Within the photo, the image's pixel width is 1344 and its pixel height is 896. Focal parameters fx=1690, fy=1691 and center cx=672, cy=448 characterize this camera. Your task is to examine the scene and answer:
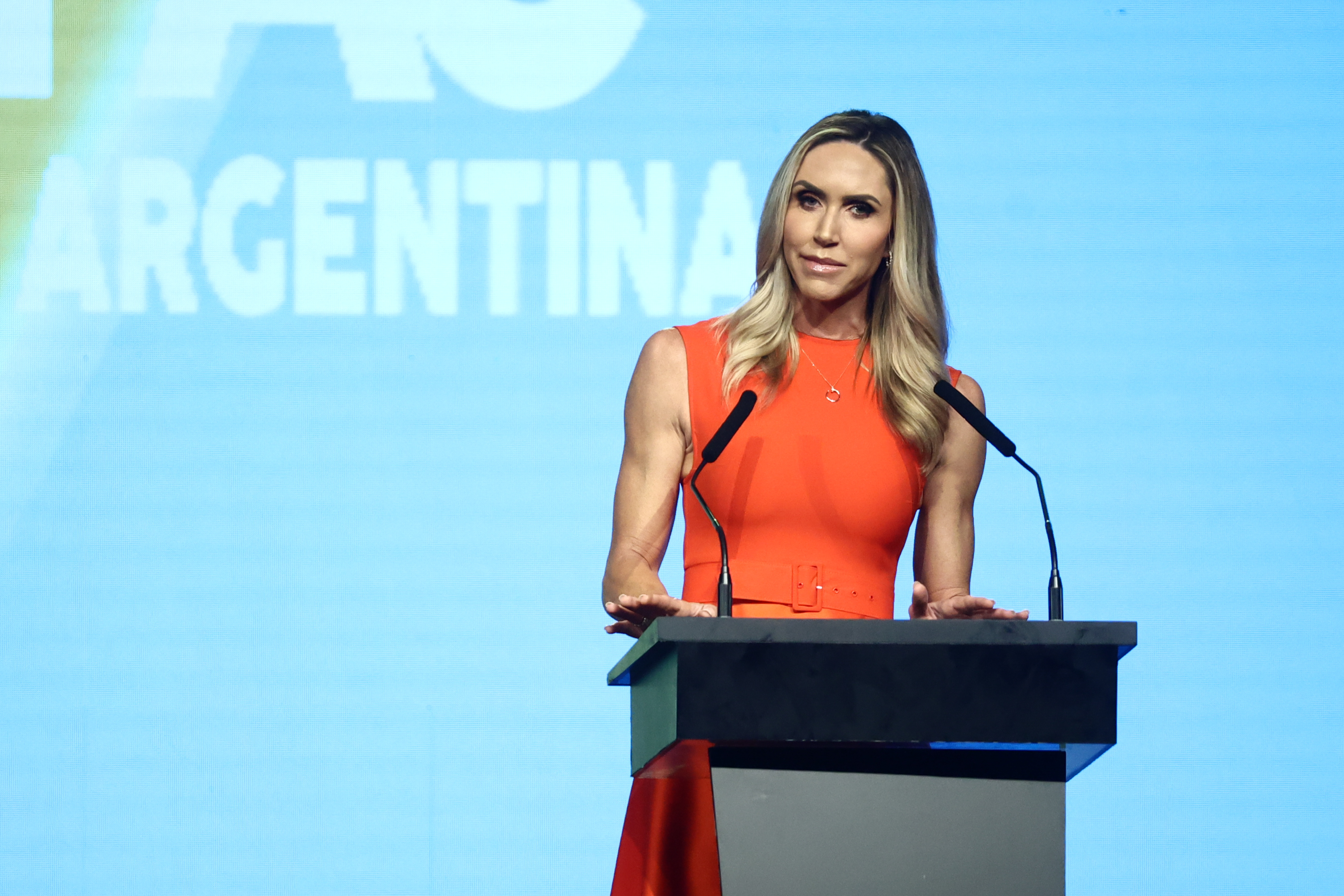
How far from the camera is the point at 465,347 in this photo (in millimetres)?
3119

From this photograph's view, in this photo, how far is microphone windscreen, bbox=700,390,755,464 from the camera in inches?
66.9

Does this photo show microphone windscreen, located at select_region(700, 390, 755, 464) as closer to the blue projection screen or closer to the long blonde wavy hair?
the long blonde wavy hair

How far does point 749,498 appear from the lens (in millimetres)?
2062

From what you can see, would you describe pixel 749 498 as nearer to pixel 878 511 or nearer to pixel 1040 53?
pixel 878 511

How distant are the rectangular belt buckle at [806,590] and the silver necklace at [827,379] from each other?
0.78 feet

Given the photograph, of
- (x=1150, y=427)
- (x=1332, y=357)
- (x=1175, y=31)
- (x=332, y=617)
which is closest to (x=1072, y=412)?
(x=1150, y=427)

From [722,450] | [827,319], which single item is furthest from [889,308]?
[722,450]

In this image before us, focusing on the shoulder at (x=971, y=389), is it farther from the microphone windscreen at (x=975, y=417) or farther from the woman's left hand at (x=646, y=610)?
the woman's left hand at (x=646, y=610)

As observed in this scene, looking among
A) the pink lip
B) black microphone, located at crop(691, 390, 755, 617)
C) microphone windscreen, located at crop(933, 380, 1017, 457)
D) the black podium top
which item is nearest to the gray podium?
the black podium top

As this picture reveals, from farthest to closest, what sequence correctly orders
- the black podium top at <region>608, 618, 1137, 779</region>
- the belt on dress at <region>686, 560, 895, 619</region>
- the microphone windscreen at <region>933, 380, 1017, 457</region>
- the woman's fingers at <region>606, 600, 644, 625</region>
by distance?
the belt on dress at <region>686, 560, 895, 619</region> < the microphone windscreen at <region>933, 380, 1017, 457</region> < the woman's fingers at <region>606, 600, 644, 625</region> < the black podium top at <region>608, 618, 1137, 779</region>

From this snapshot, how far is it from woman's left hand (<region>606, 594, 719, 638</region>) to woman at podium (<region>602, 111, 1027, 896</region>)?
243 mm

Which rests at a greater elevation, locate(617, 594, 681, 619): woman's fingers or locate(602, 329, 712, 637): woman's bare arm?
locate(602, 329, 712, 637): woman's bare arm

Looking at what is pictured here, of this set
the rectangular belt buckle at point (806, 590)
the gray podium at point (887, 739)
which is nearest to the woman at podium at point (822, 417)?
the rectangular belt buckle at point (806, 590)

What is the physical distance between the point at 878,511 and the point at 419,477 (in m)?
1.21
